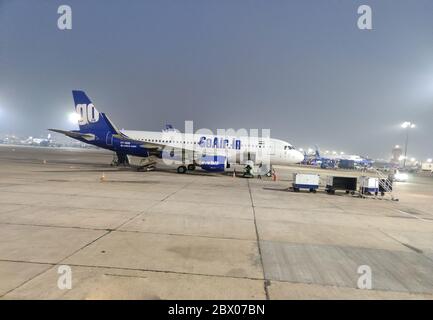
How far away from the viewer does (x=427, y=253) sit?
24.8 ft

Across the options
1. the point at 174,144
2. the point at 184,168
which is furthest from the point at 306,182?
the point at 174,144

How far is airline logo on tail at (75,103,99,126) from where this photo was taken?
28973mm

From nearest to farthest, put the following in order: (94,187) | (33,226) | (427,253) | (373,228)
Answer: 1. (427,253)
2. (33,226)
3. (373,228)
4. (94,187)

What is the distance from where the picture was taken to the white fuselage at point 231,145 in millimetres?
29359

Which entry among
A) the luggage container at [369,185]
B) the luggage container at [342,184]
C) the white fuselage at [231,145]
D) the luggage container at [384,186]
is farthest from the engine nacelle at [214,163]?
the luggage container at [384,186]

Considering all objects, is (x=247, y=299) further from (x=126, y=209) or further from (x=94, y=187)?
(x=94, y=187)

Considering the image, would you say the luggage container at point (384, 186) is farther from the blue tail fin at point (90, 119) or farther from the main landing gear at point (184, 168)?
the blue tail fin at point (90, 119)

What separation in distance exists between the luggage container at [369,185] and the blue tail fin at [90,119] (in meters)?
22.0

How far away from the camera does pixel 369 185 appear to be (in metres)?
Answer: 18.8

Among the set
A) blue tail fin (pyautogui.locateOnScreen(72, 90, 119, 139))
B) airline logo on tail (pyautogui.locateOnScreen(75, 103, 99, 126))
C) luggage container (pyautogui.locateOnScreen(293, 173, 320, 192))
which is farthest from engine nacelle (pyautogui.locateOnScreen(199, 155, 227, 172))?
airline logo on tail (pyautogui.locateOnScreen(75, 103, 99, 126))

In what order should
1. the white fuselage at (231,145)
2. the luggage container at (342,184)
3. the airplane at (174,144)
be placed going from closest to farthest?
the luggage container at (342,184) → the airplane at (174,144) → the white fuselage at (231,145)

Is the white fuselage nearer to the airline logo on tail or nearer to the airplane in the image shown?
the airplane
